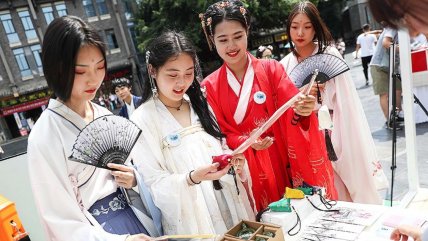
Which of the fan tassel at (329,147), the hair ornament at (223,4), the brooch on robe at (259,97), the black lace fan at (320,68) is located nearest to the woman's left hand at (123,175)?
the brooch on robe at (259,97)

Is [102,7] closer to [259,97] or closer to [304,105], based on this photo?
[259,97]

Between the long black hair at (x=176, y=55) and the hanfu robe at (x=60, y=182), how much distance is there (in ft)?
1.63

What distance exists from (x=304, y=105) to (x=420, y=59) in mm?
1638

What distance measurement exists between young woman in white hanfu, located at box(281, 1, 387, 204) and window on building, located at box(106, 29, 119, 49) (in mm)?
22680

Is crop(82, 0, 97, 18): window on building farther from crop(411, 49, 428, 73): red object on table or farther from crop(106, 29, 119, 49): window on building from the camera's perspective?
crop(411, 49, 428, 73): red object on table

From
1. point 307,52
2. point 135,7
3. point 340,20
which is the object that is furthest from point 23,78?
point 340,20

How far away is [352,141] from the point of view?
2430 millimetres

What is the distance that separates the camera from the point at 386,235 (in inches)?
52.1

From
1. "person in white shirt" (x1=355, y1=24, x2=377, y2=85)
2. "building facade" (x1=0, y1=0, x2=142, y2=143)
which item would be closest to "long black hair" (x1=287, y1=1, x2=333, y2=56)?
"person in white shirt" (x1=355, y1=24, x2=377, y2=85)

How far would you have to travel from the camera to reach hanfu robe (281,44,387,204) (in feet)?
7.92

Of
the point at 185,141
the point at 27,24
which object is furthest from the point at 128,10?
the point at 185,141

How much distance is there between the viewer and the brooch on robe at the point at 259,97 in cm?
192

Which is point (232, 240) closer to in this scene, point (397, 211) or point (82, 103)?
point (397, 211)

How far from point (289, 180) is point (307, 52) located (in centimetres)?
→ 112
